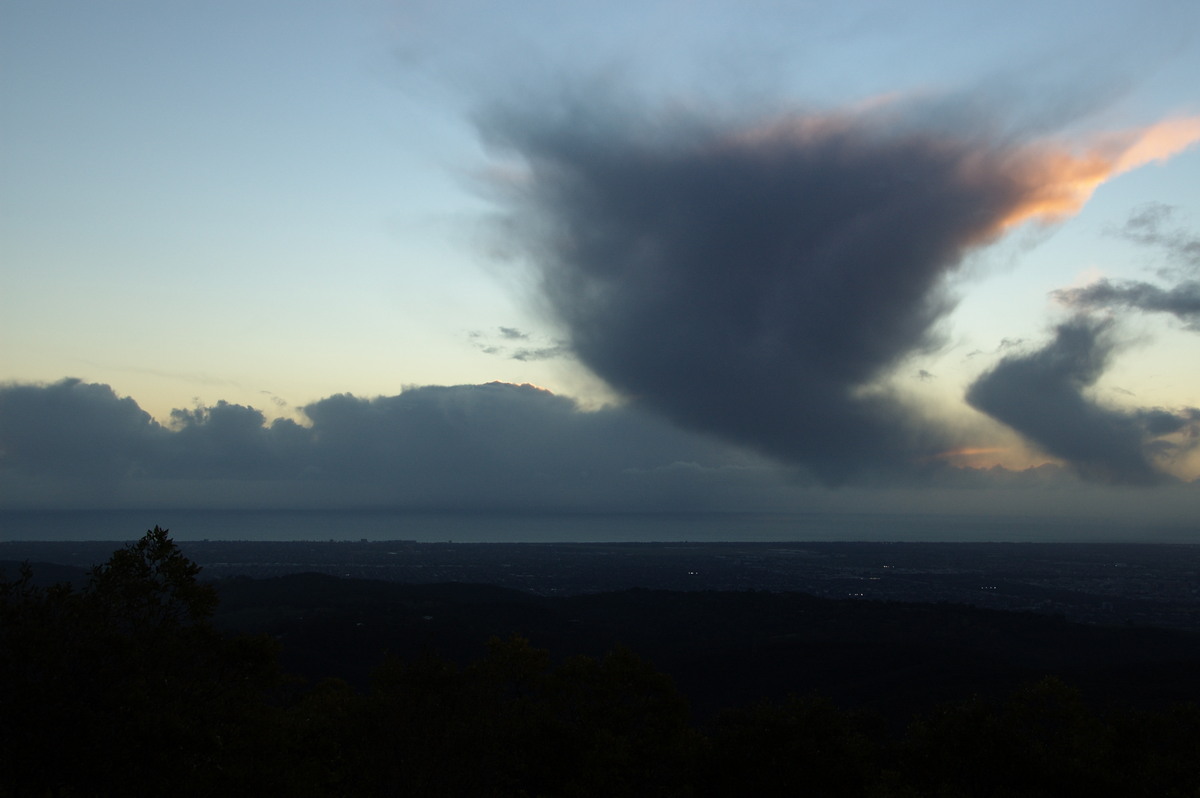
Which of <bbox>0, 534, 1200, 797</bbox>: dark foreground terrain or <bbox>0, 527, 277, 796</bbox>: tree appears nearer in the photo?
<bbox>0, 527, 277, 796</bbox>: tree

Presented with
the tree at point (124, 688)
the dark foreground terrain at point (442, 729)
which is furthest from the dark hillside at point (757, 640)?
the tree at point (124, 688)

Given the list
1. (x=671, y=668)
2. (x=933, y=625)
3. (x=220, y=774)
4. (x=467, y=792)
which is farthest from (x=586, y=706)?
(x=933, y=625)

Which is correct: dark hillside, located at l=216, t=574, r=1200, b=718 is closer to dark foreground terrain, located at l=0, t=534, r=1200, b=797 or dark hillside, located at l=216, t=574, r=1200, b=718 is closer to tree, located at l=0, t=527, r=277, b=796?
dark foreground terrain, located at l=0, t=534, r=1200, b=797

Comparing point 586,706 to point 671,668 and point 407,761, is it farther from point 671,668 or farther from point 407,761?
point 671,668

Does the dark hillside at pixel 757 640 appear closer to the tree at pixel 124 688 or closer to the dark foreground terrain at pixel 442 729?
the dark foreground terrain at pixel 442 729

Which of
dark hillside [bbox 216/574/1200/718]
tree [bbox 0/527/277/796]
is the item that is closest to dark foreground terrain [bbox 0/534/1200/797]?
tree [bbox 0/527/277/796]

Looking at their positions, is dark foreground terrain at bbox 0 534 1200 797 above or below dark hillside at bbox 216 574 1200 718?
above

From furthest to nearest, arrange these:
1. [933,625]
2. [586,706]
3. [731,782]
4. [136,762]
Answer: [933,625] < [586,706] < [731,782] < [136,762]

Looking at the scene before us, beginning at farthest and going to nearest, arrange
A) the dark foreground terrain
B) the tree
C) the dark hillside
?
the dark hillside, the dark foreground terrain, the tree

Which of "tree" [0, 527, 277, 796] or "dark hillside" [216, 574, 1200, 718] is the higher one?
"tree" [0, 527, 277, 796]

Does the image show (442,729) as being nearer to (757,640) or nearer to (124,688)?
(124,688)

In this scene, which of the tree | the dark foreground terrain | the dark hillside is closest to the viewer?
the tree
